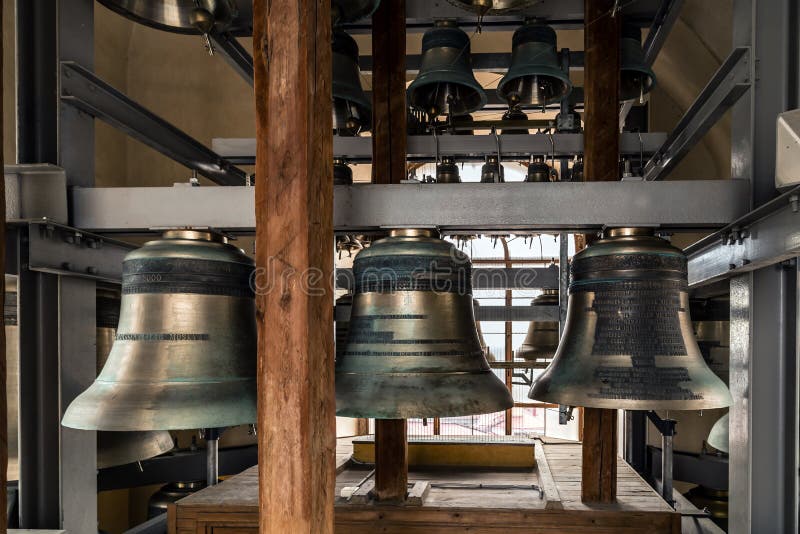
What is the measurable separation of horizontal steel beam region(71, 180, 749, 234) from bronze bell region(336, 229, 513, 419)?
0.31 ft

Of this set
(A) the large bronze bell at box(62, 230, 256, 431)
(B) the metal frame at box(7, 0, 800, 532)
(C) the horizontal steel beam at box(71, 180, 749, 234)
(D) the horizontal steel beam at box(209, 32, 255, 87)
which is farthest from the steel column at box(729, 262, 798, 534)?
(D) the horizontal steel beam at box(209, 32, 255, 87)

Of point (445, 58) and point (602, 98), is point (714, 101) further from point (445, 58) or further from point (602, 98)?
point (445, 58)

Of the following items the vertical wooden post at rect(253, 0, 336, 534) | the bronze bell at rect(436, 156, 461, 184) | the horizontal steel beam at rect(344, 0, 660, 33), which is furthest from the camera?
the bronze bell at rect(436, 156, 461, 184)

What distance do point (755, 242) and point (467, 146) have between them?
2729 mm

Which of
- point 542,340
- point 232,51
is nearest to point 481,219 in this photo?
point 232,51

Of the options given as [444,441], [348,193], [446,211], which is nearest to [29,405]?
[348,193]

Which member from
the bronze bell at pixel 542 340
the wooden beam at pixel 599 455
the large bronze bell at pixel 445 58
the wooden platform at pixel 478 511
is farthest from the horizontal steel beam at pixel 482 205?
the bronze bell at pixel 542 340

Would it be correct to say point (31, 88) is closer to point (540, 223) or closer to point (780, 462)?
point (540, 223)

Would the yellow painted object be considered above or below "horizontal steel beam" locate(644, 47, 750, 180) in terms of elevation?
below

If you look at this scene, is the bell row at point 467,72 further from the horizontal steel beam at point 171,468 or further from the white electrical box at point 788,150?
the horizontal steel beam at point 171,468

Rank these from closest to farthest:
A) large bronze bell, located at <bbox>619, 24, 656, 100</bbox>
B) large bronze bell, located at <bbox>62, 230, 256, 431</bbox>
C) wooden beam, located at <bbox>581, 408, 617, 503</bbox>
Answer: large bronze bell, located at <bbox>62, 230, 256, 431</bbox> < large bronze bell, located at <bbox>619, 24, 656, 100</bbox> < wooden beam, located at <bbox>581, 408, 617, 503</bbox>

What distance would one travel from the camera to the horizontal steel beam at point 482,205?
5.84 feet

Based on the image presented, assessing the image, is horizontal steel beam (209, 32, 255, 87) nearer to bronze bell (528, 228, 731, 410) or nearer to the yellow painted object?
bronze bell (528, 228, 731, 410)

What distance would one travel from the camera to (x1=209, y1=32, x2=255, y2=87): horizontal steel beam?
2670 mm
